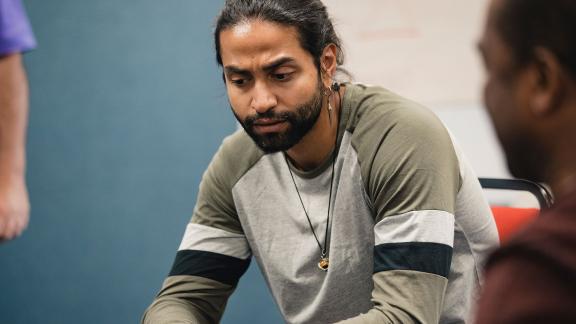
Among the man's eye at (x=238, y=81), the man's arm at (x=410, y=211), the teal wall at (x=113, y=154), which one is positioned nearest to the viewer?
the man's arm at (x=410, y=211)

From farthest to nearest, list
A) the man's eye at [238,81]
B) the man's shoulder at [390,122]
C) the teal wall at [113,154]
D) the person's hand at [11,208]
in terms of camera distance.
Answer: the teal wall at [113,154]
the man's eye at [238,81]
the man's shoulder at [390,122]
the person's hand at [11,208]

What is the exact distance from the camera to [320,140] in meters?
1.35

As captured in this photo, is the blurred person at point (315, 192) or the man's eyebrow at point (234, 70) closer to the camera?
the blurred person at point (315, 192)

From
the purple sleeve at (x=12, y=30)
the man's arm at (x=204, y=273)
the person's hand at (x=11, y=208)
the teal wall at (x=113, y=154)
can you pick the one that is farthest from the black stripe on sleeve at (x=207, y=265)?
the teal wall at (x=113, y=154)

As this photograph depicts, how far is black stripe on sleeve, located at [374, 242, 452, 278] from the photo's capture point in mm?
1116

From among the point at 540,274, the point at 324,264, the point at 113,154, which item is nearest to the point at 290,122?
the point at 324,264

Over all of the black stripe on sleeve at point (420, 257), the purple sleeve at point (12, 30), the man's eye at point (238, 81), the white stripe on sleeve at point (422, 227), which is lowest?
the black stripe on sleeve at point (420, 257)

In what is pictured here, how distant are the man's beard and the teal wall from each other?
2.96 feet

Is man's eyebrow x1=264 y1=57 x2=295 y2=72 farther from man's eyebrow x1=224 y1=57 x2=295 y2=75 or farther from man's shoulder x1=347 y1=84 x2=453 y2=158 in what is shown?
man's shoulder x1=347 y1=84 x2=453 y2=158

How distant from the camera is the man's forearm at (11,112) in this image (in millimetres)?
927

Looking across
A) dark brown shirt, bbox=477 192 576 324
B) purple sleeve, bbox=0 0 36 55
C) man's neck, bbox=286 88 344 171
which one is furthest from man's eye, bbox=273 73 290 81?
dark brown shirt, bbox=477 192 576 324

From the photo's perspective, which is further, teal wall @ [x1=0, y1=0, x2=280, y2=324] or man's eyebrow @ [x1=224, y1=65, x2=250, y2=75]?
teal wall @ [x1=0, y1=0, x2=280, y2=324]

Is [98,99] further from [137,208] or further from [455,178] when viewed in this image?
[455,178]

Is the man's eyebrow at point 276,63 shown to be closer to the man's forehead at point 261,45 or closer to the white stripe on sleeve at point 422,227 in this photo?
the man's forehead at point 261,45
